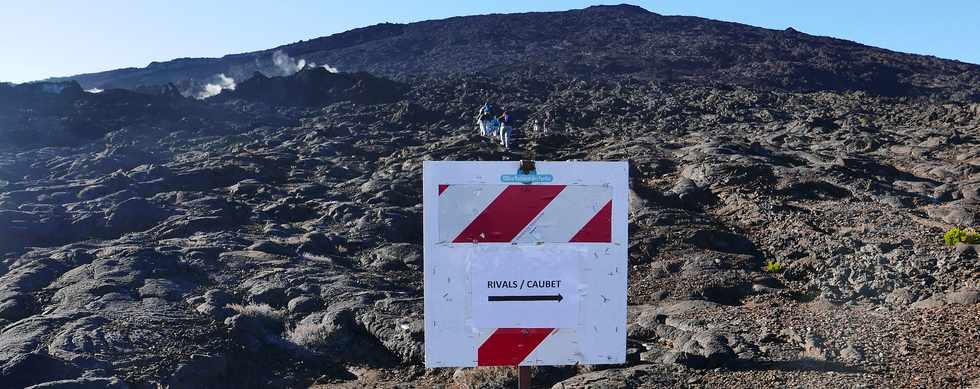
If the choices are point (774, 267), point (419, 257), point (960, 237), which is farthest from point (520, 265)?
point (419, 257)

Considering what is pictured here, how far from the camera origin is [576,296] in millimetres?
3689

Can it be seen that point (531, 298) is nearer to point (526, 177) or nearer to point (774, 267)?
point (526, 177)

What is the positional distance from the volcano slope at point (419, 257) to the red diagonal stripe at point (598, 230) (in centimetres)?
243

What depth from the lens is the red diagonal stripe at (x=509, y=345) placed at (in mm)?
3707

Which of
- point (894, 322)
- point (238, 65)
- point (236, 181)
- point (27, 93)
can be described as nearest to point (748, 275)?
point (894, 322)

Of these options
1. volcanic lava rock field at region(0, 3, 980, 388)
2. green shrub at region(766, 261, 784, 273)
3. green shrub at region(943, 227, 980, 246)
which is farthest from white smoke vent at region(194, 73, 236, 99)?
green shrub at region(943, 227, 980, 246)

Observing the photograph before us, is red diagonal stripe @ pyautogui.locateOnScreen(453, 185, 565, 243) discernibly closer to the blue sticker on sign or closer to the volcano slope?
the blue sticker on sign

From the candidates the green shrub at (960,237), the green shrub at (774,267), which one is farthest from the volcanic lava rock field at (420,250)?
the green shrub at (960,237)

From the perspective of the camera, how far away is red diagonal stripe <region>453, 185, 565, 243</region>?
12.1ft

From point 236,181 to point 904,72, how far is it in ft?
125

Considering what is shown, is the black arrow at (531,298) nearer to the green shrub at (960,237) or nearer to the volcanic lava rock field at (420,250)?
the volcanic lava rock field at (420,250)

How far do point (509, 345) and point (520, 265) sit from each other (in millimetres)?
375

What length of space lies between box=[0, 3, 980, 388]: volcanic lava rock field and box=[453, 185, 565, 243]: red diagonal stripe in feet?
8.40

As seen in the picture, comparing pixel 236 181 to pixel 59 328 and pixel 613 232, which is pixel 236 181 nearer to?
pixel 59 328
